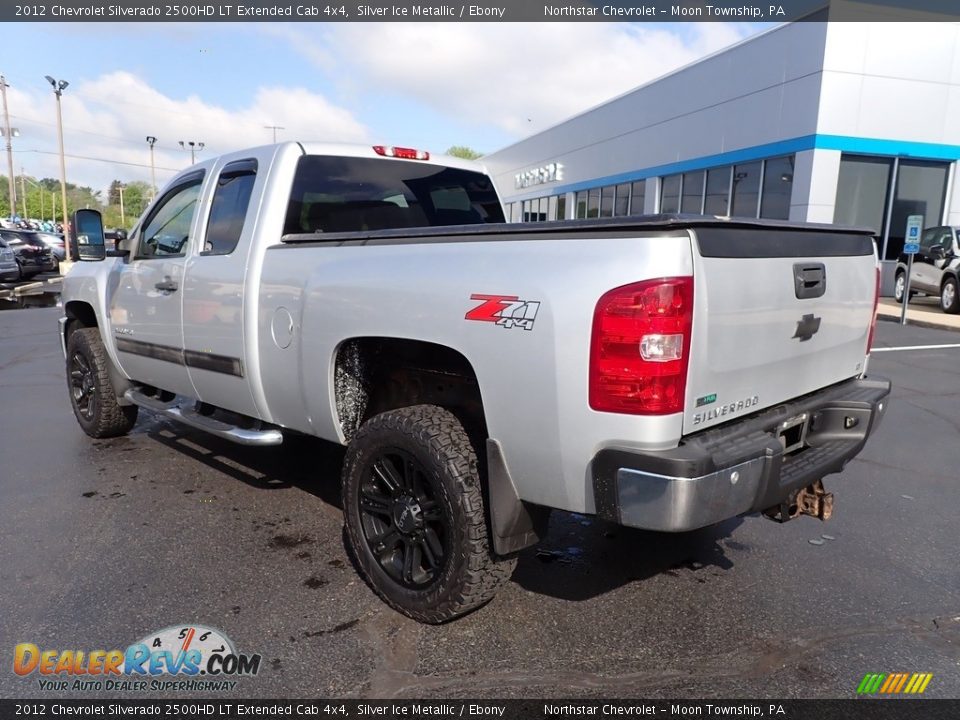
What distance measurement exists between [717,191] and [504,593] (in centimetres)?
1930

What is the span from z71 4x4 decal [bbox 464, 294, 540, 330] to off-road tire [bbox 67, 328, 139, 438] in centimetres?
401

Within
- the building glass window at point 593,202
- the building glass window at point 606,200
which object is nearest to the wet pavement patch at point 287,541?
the building glass window at point 606,200

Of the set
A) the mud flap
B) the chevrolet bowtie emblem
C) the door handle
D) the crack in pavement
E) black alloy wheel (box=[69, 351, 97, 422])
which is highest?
the door handle

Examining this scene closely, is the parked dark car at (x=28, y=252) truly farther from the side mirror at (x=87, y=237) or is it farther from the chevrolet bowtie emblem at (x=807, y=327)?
the chevrolet bowtie emblem at (x=807, y=327)

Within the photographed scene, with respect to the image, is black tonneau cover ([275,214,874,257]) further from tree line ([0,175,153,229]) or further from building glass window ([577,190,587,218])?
tree line ([0,175,153,229])

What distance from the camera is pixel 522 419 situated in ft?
8.24

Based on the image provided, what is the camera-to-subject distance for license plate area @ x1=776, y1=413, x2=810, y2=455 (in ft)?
9.78

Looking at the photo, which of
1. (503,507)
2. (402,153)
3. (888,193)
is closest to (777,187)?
(888,193)

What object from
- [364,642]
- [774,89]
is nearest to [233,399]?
[364,642]

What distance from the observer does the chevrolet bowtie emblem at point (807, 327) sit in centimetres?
293

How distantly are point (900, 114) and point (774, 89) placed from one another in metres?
3.03

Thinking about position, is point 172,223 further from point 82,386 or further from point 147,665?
point 147,665

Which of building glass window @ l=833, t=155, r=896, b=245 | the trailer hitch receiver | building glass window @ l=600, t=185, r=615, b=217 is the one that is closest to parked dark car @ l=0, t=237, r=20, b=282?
building glass window @ l=600, t=185, r=615, b=217

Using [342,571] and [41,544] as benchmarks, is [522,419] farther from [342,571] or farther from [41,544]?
[41,544]
